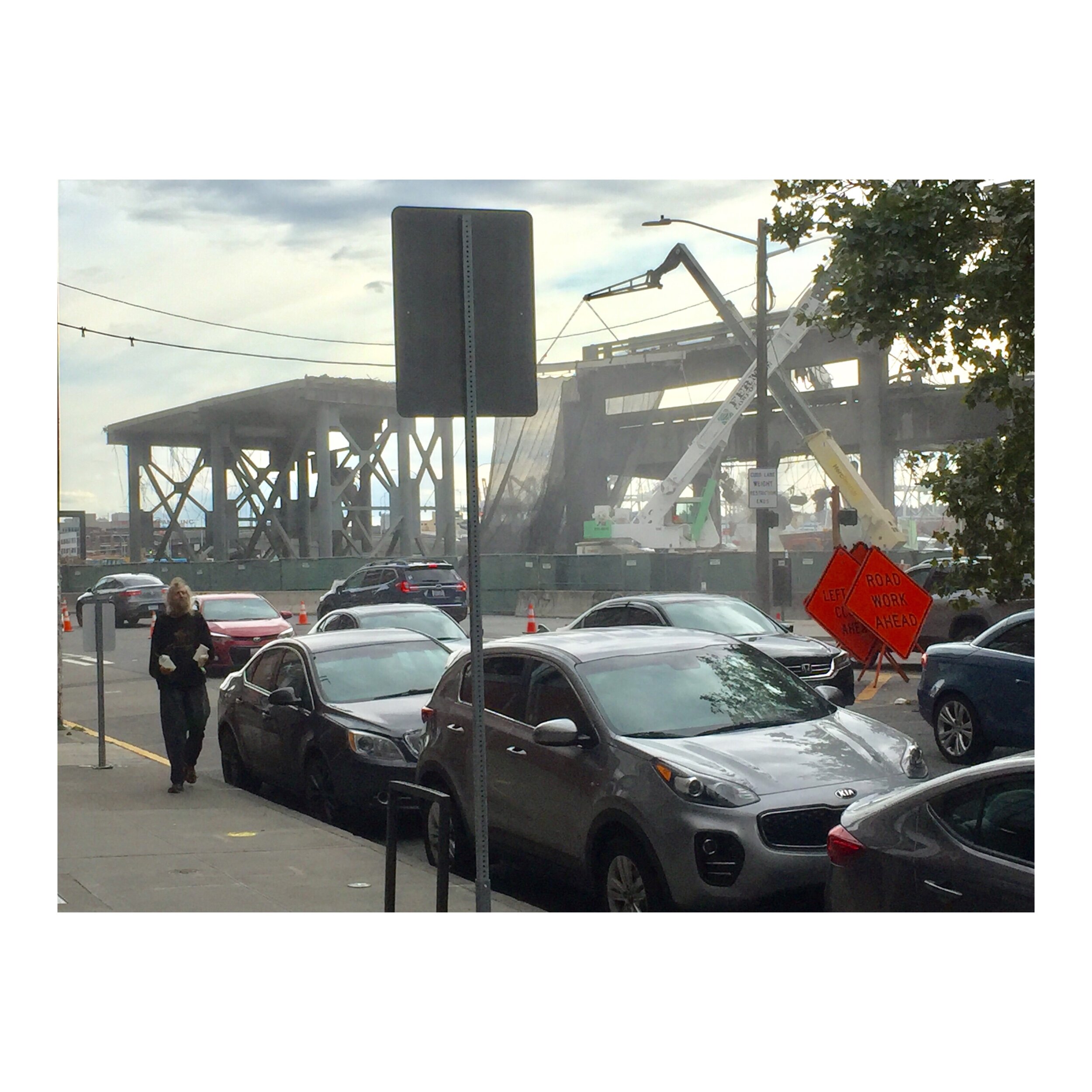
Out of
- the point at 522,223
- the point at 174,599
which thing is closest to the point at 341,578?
the point at 174,599

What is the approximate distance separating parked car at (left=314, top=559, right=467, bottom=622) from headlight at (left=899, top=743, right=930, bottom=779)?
21.5 meters

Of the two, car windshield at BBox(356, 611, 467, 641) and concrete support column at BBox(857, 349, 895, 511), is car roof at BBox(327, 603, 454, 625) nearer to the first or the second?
car windshield at BBox(356, 611, 467, 641)

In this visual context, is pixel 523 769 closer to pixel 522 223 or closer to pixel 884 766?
pixel 884 766

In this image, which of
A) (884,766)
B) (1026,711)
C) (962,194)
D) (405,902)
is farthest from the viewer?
(1026,711)

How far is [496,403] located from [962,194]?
15.8 ft

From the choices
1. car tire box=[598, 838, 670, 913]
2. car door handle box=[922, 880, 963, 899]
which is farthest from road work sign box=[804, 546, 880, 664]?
car door handle box=[922, 880, 963, 899]

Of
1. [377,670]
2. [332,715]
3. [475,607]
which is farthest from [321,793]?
[475,607]

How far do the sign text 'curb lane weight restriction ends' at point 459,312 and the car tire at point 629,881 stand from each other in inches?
90.1

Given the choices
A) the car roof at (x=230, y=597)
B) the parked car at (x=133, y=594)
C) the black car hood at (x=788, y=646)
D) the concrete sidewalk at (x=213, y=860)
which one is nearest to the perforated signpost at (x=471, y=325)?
the concrete sidewalk at (x=213, y=860)

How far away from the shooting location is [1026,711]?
10.9 meters

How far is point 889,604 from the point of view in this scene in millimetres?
14867

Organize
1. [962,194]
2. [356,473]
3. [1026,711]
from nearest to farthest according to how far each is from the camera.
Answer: [962,194] < [1026,711] < [356,473]

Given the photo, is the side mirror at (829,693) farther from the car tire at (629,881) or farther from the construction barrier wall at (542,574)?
the construction barrier wall at (542,574)

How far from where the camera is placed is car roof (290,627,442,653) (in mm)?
10711
